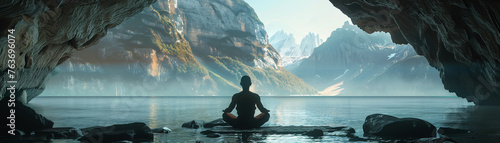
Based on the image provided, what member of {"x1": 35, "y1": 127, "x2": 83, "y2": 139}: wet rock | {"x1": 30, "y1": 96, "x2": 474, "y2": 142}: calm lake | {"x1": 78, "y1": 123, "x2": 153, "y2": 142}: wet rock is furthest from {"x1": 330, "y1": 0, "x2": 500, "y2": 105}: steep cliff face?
{"x1": 35, "y1": 127, "x2": 83, "y2": 139}: wet rock

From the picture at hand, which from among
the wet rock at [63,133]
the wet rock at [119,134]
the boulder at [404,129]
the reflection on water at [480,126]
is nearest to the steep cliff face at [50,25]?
the wet rock at [63,133]

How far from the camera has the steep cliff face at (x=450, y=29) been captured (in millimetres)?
15091

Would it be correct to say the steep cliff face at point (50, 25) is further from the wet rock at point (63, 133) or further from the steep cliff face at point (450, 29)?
the steep cliff face at point (450, 29)

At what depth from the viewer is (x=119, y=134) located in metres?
14.5

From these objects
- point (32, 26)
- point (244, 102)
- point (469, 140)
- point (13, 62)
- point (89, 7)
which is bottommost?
point (469, 140)

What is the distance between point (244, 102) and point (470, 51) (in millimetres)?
14673

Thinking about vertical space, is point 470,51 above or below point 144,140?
above

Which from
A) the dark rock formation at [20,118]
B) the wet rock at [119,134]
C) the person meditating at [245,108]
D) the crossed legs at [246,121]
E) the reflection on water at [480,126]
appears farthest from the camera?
the dark rock formation at [20,118]

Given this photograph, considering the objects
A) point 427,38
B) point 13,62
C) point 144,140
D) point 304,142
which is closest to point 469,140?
point 304,142

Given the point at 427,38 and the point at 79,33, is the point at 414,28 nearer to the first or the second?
the point at 427,38

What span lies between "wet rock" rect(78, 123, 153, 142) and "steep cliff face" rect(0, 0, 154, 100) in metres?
4.59

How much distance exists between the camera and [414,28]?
2680 centimetres

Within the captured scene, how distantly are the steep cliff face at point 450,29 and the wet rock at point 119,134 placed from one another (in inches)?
527

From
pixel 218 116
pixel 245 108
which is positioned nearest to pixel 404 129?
pixel 245 108
